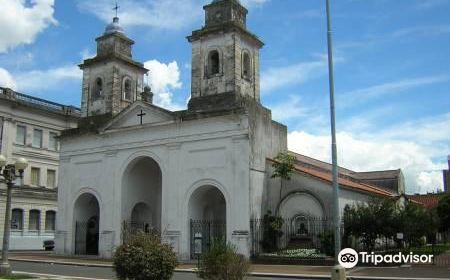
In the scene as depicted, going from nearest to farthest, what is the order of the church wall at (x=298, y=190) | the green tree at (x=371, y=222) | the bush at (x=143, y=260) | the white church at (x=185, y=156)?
the bush at (x=143, y=260) → the green tree at (x=371, y=222) → the church wall at (x=298, y=190) → the white church at (x=185, y=156)

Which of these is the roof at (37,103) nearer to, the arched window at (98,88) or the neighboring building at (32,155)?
the neighboring building at (32,155)

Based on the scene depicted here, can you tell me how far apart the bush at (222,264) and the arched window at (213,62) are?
20413mm

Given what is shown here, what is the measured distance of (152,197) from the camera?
3766 centimetres

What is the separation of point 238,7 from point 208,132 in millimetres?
8618

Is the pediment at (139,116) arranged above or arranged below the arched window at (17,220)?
above

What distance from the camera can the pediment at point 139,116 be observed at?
110 ft

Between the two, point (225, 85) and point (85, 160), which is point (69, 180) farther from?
point (225, 85)

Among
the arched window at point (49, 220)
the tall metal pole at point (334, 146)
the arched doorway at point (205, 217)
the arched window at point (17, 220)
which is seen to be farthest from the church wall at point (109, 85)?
the tall metal pole at point (334, 146)

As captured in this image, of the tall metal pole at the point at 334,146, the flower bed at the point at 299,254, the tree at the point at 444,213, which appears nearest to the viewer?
the tall metal pole at the point at 334,146

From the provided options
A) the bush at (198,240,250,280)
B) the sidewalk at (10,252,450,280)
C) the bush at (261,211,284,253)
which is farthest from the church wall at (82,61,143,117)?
the bush at (198,240,250,280)

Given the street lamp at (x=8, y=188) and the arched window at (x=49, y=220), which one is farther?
the arched window at (x=49, y=220)

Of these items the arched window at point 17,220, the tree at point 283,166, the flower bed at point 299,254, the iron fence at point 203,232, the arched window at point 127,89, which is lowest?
the flower bed at point 299,254

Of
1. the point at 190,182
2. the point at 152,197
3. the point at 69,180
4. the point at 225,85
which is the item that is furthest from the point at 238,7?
the point at 69,180

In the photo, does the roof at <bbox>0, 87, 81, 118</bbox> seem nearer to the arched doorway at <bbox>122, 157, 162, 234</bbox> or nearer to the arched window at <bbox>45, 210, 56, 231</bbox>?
the arched window at <bbox>45, 210, 56, 231</bbox>
